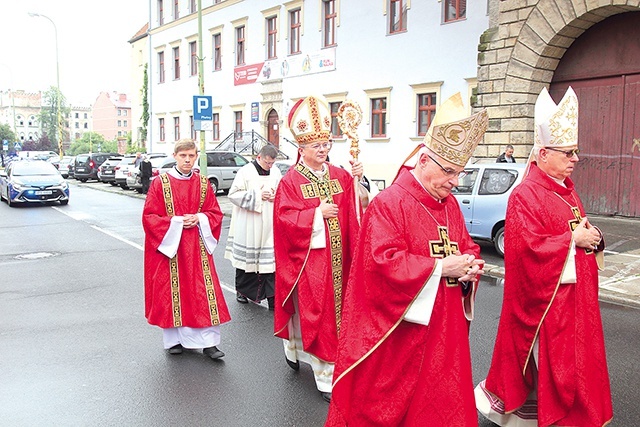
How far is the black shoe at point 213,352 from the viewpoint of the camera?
18.4 ft

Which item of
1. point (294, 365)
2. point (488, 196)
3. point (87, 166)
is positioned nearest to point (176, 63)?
point (87, 166)

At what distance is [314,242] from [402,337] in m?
1.57

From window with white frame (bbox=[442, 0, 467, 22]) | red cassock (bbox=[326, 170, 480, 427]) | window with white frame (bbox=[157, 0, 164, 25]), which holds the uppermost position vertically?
window with white frame (bbox=[157, 0, 164, 25])

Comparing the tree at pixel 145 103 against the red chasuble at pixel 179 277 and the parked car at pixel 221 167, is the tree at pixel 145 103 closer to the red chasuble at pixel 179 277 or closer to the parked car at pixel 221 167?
the parked car at pixel 221 167

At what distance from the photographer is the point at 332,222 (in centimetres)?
481

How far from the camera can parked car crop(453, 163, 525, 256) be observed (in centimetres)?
1048

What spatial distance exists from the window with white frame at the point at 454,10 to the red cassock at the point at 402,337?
60.9 ft

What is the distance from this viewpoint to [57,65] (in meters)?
38.1

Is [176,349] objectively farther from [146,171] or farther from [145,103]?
[145,103]

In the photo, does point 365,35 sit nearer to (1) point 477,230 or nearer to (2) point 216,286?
(1) point 477,230

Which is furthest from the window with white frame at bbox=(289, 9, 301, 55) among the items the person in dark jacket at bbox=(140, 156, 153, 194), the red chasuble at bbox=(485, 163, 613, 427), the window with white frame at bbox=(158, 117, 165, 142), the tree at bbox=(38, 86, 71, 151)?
the tree at bbox=(38, 86, 71, 151)

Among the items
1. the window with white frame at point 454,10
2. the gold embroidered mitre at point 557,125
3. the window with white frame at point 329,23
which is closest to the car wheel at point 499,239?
the gold embroidered mitre at point 557,125

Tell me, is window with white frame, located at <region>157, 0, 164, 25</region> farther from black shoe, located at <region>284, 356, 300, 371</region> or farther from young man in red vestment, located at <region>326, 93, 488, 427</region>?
young man in red vestment, located at <region>326, 93, 488, 427</region>

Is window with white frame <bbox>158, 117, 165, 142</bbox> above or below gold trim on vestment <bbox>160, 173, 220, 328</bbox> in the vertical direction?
above
